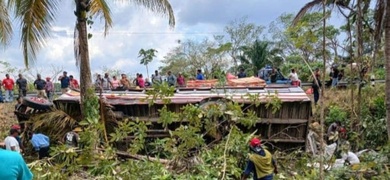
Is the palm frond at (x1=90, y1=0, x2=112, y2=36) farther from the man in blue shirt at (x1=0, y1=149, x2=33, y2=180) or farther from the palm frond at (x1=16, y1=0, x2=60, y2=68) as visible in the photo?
the man in blue shirt at (x1=0, y1=149, x2=33, y2=180)

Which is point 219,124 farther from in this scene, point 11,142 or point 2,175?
point 2,175

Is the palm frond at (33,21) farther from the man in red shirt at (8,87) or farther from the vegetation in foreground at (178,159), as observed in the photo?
the man in red shirt at (8,87)

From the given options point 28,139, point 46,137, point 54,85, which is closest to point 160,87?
point 46,137

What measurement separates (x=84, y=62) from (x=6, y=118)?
618cm

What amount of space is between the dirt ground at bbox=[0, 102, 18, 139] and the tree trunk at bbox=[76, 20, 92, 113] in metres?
4.41

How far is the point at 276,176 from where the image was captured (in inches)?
342

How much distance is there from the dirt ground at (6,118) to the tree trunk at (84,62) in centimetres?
441

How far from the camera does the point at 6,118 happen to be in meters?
16.0

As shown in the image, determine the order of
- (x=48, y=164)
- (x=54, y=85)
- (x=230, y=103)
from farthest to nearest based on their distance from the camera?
(x=54, y=85) < (x=230, y=103) < (x=48, y=164)

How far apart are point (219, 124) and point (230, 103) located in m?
0.47

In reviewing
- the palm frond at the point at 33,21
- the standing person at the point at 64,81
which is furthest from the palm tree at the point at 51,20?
the standing person at the point at 64,81

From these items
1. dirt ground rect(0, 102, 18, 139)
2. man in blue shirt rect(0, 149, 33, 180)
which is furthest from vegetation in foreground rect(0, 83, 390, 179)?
dirt ground rect(0, 102, 18, 139)

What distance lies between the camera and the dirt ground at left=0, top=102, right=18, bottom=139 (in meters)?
14.9

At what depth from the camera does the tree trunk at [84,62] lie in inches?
435
